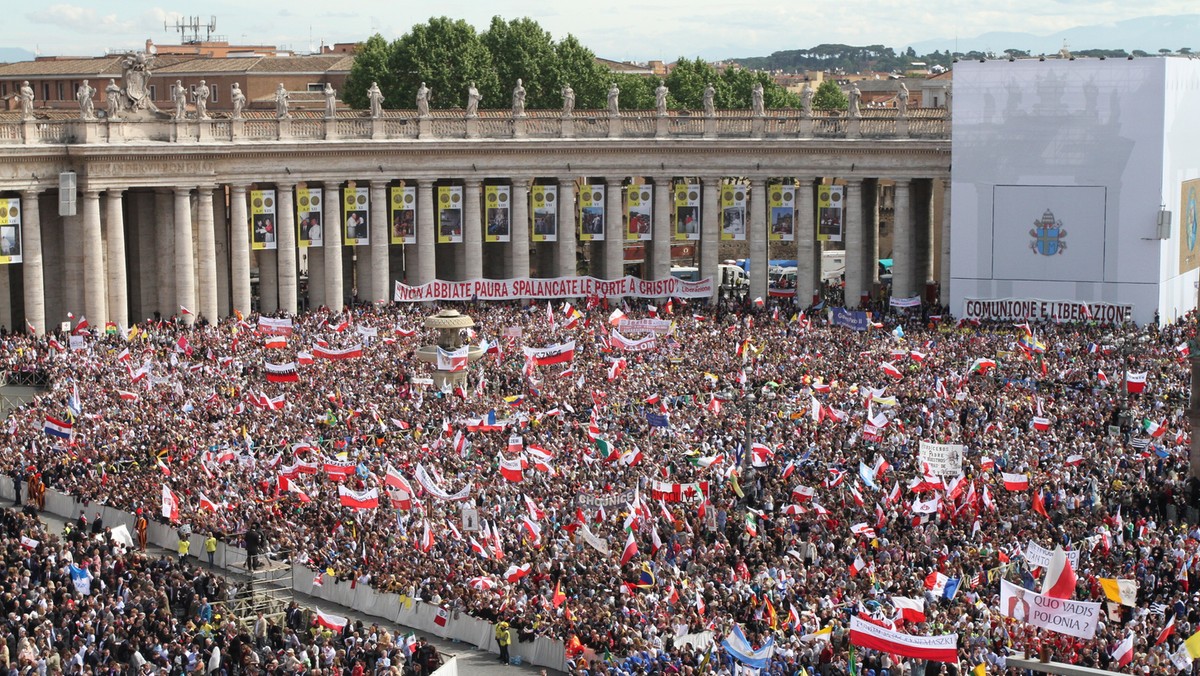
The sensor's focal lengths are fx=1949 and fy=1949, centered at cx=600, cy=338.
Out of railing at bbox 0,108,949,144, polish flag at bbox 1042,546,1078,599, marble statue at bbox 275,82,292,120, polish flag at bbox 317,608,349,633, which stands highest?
marble statue at bbox 275,82,292,120

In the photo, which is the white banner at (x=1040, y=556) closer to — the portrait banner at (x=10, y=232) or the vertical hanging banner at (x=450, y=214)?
the portrait banner at (x=10, y=232)

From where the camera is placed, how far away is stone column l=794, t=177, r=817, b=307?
91.9 meters

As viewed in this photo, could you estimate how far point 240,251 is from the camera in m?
87.4

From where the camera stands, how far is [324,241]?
292ft

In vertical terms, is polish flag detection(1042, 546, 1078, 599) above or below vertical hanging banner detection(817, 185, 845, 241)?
below

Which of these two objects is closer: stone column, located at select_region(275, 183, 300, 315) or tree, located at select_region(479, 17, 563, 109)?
stone column, located at select_region(275, 183, 300, 315)

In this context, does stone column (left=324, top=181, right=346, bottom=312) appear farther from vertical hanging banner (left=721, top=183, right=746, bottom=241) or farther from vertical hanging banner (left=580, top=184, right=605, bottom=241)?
vertical hanging banner (left=721, top=183, right=746, bottom=241)

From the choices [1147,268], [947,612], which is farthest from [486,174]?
[947,612]

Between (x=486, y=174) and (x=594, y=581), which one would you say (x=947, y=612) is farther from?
(x=486, y=174)

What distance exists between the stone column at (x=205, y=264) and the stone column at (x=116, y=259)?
10.7 feet

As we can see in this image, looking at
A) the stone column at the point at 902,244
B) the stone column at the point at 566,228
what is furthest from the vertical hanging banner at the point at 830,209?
the stone column at the point at 566,228

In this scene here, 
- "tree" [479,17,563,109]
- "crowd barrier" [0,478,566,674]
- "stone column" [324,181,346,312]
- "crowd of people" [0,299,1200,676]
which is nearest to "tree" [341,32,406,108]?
"tree" [479,17,563,109]

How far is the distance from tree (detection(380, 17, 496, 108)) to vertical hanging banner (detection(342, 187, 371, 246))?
29866 millimetres

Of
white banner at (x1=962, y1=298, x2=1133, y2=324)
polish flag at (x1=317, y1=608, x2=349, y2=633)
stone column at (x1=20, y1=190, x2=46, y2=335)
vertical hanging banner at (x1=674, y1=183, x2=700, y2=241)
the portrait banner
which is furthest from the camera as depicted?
vertical hanging banner at (x1=674, y1=183, x2=700, y2=241)
